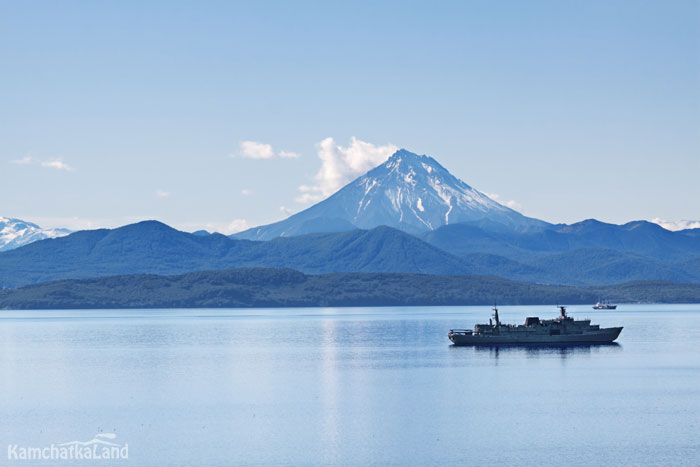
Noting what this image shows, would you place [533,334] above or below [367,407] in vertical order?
above

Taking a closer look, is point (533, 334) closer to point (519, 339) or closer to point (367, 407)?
point (519, 339)

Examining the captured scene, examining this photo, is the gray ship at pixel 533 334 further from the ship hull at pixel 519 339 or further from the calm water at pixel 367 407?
the calm water at pixel 367 407

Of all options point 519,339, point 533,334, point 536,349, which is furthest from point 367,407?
point 533,334

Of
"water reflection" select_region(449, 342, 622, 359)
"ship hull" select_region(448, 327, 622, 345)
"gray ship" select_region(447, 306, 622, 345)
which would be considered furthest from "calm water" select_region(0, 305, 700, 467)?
"gray ship" select_region(447, 306, 622, 345)

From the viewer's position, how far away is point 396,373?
12325 cm

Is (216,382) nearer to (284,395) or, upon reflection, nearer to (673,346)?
(284,395)

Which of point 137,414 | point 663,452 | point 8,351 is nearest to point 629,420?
point 663,452

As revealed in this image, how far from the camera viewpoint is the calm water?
6819 cm

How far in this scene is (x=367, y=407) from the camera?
90.5 metres

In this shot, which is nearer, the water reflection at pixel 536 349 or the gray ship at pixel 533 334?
the water reflection at pixel 536 349

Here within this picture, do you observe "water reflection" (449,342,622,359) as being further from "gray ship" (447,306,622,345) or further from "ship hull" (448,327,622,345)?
"gray ship" (447,306,622,345)

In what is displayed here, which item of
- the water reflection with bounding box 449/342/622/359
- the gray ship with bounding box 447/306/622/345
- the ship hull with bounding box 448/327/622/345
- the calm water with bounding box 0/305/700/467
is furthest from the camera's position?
the gray ship with bounding box 447/306/622/345

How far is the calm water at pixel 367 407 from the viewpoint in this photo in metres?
68.2

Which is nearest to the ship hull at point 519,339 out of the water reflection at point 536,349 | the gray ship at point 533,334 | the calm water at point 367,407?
the gray ship at point 533,334
